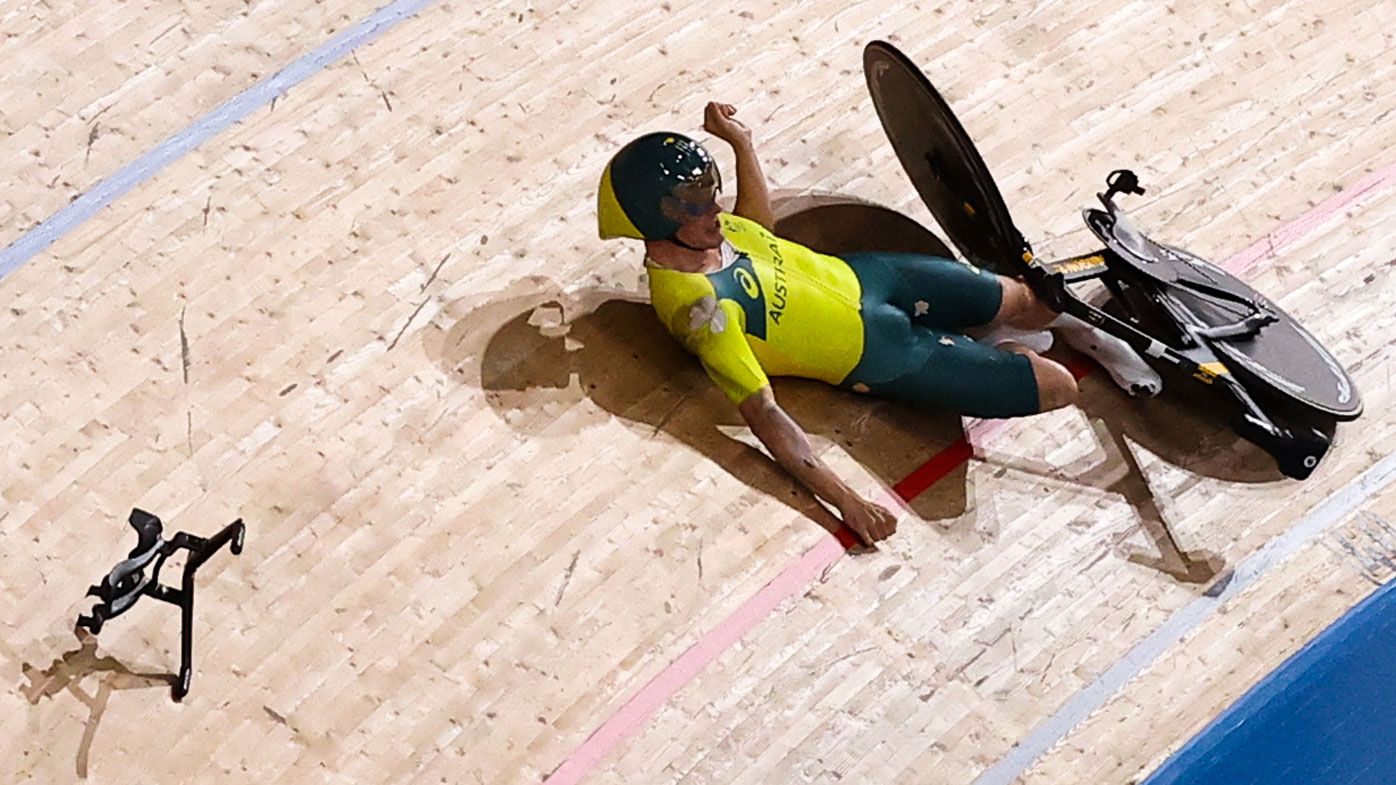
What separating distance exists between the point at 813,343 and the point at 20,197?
226cm

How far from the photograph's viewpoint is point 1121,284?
16.0 ft

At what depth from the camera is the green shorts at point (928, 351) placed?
4562 millimetres

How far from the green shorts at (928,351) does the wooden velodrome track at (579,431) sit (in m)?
0.15

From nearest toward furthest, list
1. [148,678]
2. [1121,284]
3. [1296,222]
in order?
[148,678]
[1121,284]
[1296,222]

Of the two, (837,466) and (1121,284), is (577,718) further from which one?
(1121,284)

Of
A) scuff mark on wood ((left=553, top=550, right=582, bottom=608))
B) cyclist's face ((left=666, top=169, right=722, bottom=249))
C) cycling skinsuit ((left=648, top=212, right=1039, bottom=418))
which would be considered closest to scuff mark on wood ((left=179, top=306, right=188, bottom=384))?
scuff mark on wood ((left=553, top=550, right=582, bottom=608))

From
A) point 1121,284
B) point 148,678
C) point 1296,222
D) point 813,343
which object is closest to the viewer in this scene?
point 148,678

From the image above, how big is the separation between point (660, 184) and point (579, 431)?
70cm

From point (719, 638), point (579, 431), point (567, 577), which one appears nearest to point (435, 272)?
point (579, 431)

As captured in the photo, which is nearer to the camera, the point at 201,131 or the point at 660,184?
the point at 660,184

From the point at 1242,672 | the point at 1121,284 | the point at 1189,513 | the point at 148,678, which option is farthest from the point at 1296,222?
the point at 148,678

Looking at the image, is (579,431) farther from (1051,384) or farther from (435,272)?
(1051,384)

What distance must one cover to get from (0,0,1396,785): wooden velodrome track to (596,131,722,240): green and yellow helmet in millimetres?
500

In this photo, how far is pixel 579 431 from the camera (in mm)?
4574
